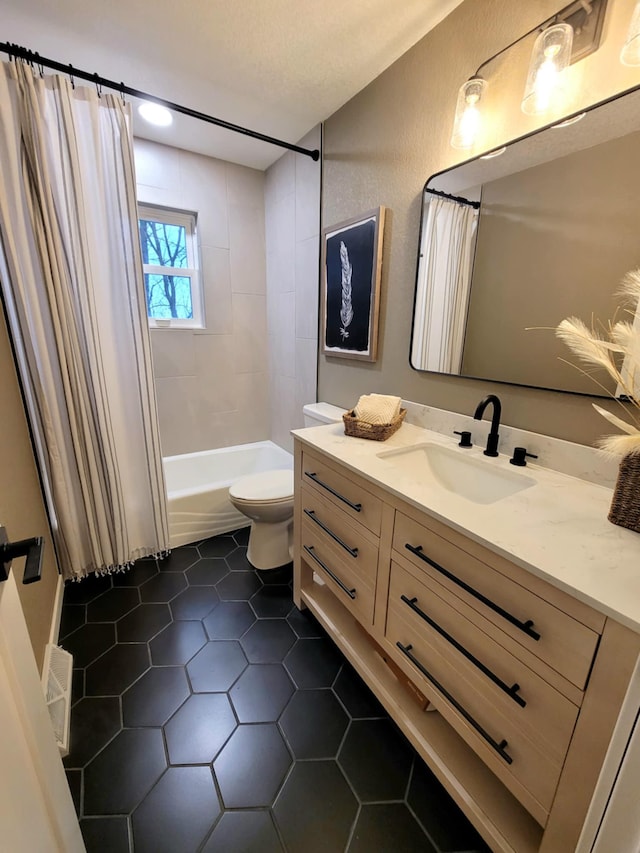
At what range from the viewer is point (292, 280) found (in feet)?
7.99

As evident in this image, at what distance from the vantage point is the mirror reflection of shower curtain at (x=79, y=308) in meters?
1.40

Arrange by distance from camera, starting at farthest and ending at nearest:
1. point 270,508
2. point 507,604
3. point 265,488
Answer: point 265,488, point 270,508, point 507,604

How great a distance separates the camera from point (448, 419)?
1474 mm

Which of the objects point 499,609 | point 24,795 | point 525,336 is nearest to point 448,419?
point 525,336

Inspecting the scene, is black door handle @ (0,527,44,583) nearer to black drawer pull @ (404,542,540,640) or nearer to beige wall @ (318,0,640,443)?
black drawer pull @ (404,542,540,640)

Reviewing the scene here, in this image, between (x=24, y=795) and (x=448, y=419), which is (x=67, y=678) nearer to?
(x=24, y=795)

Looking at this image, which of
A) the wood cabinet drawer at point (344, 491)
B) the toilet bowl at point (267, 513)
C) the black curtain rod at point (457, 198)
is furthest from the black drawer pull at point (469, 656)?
the black curtain rod at point (457, 198)

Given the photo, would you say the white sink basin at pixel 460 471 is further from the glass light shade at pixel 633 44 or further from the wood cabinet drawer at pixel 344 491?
the glass light shade at pixel 633 44

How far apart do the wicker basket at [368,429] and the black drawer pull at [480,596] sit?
492 millimetres

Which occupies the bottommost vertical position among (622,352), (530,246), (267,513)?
(267,513)

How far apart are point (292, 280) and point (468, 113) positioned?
4.60 feet

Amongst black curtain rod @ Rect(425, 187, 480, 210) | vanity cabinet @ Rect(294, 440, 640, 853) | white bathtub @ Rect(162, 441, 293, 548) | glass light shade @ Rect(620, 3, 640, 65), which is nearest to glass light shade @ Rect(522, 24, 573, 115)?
glass light shade @ Rect(620, 3, 640, 65)

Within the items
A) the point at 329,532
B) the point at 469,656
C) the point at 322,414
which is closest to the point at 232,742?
the point at 329,532

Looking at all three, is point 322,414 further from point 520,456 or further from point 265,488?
point 520,456
